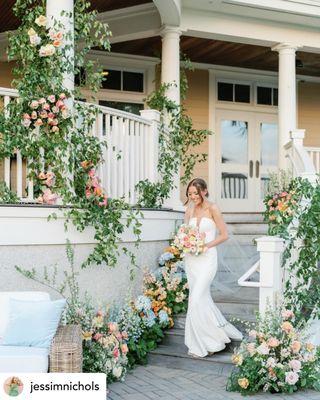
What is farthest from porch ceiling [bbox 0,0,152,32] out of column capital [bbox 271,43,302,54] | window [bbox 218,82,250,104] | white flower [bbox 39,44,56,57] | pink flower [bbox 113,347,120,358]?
pink flower [bbox 113,347,120,358]

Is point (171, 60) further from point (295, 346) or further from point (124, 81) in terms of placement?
point (295, 346)

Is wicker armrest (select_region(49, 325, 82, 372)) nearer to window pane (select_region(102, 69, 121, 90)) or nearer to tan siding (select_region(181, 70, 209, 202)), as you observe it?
window pane (select_region(102, 69, 121, 90))

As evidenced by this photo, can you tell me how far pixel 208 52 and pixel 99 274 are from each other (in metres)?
5.41

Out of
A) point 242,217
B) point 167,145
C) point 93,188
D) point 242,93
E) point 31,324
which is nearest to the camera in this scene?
point 31,324

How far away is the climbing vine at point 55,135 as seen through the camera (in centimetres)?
517

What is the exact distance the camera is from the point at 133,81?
9984 mm

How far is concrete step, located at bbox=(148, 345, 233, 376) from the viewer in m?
5.33

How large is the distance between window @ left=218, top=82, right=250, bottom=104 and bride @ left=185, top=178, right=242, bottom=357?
17.4ft

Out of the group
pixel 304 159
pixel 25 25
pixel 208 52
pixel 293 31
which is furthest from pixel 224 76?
pixel 25 25

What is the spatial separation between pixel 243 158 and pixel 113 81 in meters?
2.70

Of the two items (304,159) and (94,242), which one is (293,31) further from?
(94,242)

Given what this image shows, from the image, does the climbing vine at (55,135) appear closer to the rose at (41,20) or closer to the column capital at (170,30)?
the rose at (41,20)

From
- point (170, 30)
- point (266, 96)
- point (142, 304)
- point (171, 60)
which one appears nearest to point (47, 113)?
point (142, 304)

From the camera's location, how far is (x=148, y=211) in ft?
20.7
